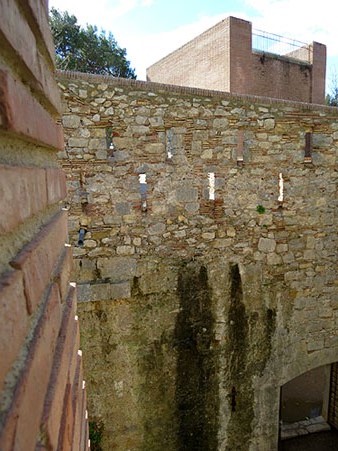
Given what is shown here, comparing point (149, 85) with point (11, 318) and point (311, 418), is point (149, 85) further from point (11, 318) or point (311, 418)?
point (311, 418)

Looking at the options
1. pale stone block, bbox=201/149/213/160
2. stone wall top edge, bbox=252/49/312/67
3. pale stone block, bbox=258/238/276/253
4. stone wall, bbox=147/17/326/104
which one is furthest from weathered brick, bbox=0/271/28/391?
stone wall top edge, bbox=252/49/312/67

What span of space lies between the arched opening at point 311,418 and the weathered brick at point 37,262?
6.46 metres

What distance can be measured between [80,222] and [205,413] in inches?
113

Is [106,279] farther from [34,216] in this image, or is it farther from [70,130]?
[34,216]

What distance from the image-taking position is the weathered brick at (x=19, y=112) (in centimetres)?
55

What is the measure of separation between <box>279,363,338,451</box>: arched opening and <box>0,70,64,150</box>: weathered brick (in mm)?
6663

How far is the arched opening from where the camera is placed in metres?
6.00


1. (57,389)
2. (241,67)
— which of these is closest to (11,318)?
(57,389)

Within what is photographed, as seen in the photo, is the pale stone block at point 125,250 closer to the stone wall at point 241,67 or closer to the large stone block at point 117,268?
the large stone block at point 117,268

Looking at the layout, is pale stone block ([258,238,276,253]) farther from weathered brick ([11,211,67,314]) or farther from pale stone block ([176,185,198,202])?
weathered brick ([11,211,67,314])

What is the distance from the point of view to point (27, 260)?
0.62m

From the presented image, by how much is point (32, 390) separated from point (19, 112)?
47cm

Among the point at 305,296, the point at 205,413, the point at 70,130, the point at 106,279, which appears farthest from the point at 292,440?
the point at 70,130

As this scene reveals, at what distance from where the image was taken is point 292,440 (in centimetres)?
607
